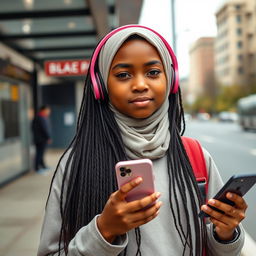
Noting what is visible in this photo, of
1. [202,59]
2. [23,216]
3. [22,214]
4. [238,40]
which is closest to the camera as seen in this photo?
[23,216]

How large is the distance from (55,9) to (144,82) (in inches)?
228

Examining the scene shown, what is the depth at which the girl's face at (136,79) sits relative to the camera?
1253mm

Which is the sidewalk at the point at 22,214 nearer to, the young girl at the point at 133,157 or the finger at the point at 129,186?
the young girl at the point at 133,157

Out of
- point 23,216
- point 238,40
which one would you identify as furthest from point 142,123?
point 238,40

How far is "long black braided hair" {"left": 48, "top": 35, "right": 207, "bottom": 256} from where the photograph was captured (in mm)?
1235

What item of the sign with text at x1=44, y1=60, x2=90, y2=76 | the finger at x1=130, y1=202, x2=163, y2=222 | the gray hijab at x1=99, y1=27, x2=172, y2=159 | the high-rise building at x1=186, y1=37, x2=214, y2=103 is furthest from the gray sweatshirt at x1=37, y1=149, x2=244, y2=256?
the high-rise building at x1=186, y1=37, x2=214, y2=103

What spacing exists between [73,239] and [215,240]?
1.57ft

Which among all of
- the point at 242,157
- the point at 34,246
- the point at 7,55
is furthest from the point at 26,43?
the point at 242,157

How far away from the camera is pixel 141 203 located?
99 cm

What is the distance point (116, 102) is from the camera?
1282mm

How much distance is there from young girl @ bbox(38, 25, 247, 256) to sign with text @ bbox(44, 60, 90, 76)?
590cm

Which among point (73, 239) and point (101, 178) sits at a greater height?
point (101, 178)

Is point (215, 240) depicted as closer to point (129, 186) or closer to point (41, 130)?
point (129, 186)

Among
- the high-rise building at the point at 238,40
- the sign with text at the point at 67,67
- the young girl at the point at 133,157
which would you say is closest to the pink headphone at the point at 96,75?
the young girl at the point at 133,157
